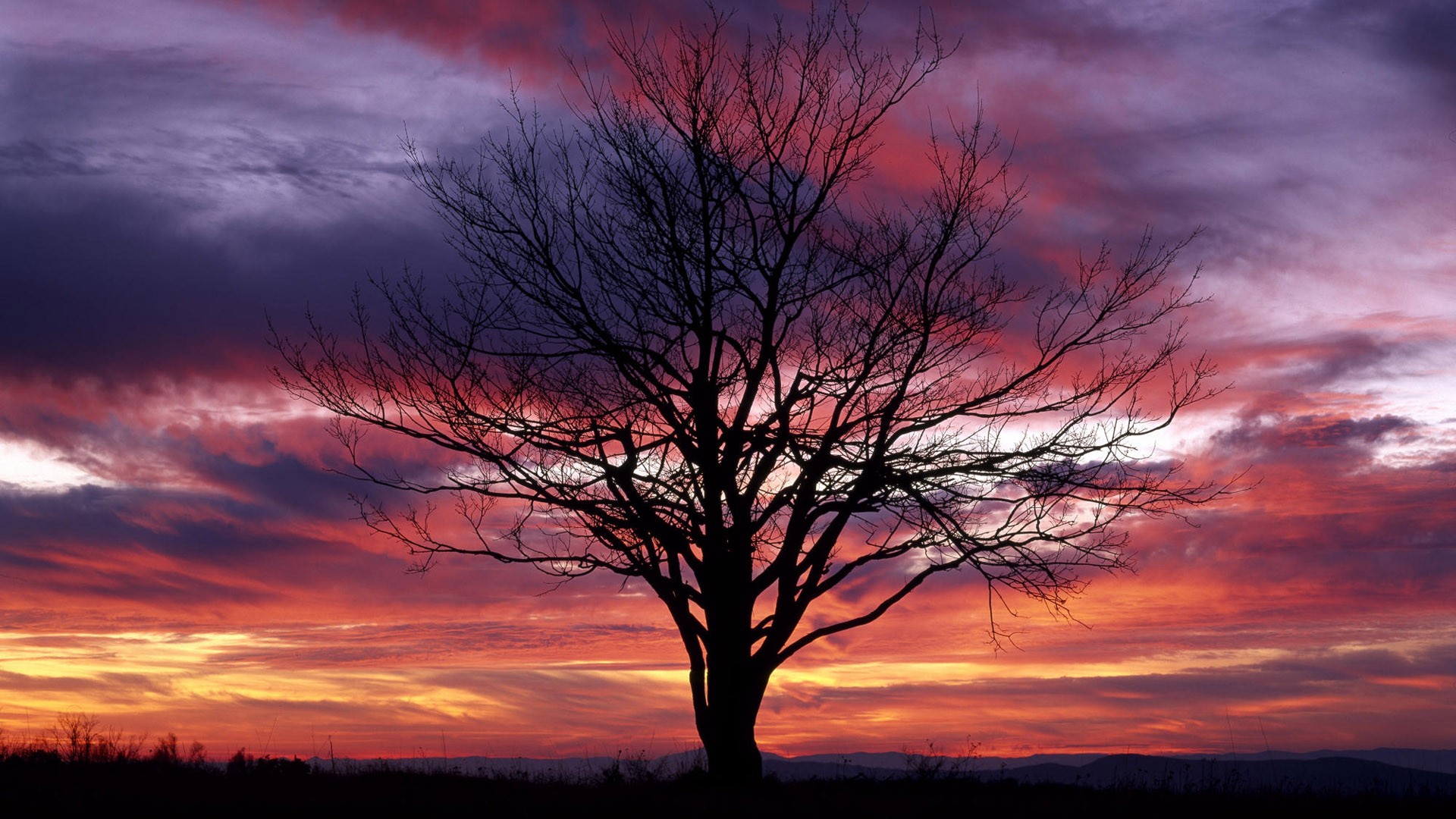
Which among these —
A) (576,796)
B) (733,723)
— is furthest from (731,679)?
(576,796)

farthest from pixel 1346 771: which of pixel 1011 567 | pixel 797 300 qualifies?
pixel 797 300

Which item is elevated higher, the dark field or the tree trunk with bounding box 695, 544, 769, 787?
the tree trunk with bounding box 695, 544, 769, 787

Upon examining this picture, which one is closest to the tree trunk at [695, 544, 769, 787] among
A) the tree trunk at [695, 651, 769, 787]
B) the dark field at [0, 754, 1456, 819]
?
the tree trunk at [695, 651, 769, 787]

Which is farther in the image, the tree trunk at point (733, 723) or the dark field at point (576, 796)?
the tree trunk at point (733, 723)

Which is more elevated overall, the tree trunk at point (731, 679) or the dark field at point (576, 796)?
the tree trunk at point (731, 679)

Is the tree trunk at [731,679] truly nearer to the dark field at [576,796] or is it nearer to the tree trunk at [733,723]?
the tree trunk at [733,723]

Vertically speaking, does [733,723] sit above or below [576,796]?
above

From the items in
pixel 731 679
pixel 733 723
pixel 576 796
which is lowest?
pixel 576 796

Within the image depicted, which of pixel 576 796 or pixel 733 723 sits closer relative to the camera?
pixel 576 796

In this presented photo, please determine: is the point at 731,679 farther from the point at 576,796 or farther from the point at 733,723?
the point at 576,796

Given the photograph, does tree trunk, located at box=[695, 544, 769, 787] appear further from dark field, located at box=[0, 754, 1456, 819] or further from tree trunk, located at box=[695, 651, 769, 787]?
dark field, located at box=[0, 754, 1456, 819]

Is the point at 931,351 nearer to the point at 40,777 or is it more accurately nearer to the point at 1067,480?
the point at 1067,480

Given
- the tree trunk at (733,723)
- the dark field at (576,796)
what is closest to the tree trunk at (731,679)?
the tree trunk at (733,723)

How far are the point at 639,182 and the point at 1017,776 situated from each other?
989 centimetres
